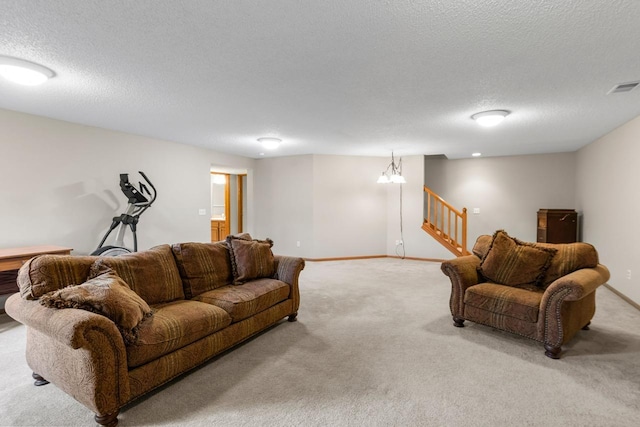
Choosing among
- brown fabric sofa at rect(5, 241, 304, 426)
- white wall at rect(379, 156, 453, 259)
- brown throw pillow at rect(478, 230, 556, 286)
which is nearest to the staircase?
white wall at rect(379, 156, 453, 259)

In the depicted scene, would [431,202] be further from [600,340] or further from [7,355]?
[7,355]

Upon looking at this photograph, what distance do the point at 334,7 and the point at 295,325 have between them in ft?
9.21

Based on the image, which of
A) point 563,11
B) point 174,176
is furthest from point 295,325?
point 174,176

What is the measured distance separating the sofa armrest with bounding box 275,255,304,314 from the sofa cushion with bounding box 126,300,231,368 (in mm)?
939

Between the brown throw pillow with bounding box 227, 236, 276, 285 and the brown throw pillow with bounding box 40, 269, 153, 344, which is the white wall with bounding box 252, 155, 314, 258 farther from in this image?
the brown throw pillow with bounding box 40, 269, 153, 344

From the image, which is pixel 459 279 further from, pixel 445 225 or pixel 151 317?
pixel 445 225

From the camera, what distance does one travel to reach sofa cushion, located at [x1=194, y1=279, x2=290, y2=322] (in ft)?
9.11

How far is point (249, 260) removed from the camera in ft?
11.2

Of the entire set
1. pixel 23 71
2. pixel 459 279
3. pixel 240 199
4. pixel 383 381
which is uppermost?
pixel 23 71

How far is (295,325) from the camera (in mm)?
3381

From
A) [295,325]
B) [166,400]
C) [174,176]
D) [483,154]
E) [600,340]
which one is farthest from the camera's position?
[483,154]

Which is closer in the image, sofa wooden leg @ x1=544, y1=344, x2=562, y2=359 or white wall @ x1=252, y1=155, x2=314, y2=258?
sofa wooden leg @ x1=544, y1=344, x2=562, y2=359

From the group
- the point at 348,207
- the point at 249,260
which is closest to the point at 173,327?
the point at 249,260

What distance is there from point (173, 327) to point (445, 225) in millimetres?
6861
